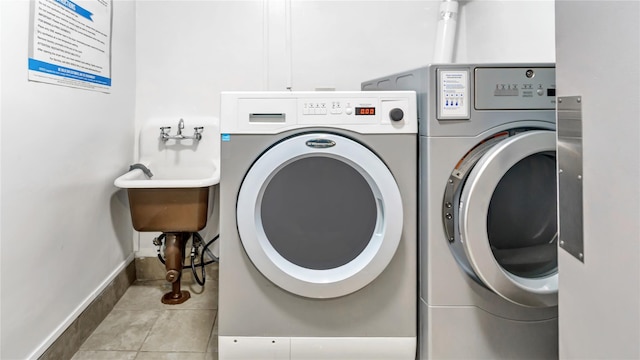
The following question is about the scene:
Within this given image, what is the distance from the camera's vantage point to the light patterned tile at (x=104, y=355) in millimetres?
1429

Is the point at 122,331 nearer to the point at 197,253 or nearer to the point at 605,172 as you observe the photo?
the point at 197,253

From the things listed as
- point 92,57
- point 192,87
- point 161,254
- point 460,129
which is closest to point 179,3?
point 192,87

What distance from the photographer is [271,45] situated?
2.14m

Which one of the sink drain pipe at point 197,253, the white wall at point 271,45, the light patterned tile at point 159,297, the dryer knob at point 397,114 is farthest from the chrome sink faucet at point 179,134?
the dryer knob at point 397,114

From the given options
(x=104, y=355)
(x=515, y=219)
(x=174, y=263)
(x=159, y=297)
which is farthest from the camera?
(x=159, y=297)

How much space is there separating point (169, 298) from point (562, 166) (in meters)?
1.81

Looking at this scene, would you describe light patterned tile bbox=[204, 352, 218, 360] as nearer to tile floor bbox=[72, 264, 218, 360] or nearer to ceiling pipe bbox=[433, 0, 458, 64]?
tile floor bbox=[72, 264, 218, 360]

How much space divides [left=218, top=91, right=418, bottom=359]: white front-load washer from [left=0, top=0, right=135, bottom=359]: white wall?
0.61m

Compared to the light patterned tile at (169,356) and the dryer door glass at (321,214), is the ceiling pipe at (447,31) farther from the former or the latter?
the light patterned tile at (169,356)

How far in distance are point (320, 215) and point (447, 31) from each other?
1381 mm

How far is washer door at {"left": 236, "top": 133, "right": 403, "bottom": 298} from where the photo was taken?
1.23 m

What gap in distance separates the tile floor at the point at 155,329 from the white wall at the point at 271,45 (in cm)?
32

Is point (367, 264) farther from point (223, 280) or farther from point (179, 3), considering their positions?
point (179, 3)

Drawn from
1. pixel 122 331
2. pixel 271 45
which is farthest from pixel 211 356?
pixel 271 45
